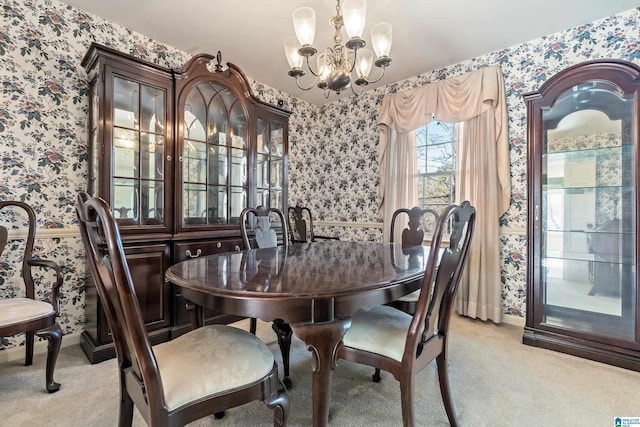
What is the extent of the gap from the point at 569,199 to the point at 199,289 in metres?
2.77

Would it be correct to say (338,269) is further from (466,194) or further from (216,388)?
(466,194)

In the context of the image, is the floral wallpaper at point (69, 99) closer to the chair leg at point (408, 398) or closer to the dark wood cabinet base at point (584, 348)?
the dark wood cabinet base at point (584, 348)

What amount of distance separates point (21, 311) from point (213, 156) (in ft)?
5.30

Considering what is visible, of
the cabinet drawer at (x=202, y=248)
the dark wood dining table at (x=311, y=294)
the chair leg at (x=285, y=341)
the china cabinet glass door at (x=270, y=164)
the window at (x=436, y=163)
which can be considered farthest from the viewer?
the window at (x=436, y=163)

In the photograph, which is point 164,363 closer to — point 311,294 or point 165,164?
point 311,294

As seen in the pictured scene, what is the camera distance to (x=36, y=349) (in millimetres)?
2182

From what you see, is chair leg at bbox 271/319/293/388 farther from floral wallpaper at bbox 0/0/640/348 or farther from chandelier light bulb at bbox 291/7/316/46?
floral wallpaper at bbox 0/0/640/348

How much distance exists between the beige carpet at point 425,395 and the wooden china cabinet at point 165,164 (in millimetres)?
360

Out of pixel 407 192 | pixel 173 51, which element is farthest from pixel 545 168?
pixel 173 51

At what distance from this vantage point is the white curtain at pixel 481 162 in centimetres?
283

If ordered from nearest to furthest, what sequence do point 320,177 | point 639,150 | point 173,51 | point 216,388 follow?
point 216,388 → point 639,150 → point 173,51 → point 320,177

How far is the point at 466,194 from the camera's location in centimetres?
307

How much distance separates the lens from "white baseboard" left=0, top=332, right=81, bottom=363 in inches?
81.4

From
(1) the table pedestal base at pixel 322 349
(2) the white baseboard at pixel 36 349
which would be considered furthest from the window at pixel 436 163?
(2) the white baseboard at pixel 36 349
